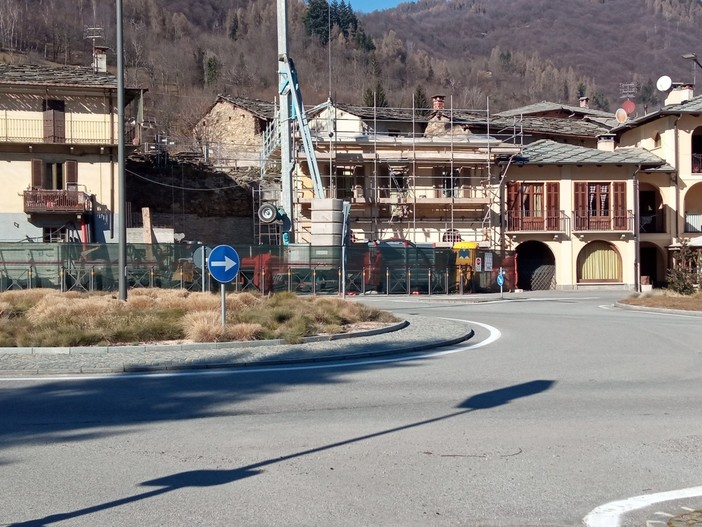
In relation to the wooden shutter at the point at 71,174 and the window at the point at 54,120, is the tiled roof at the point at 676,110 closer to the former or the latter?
the wooden shutter at the point at 71,174

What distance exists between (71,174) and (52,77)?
5.26 meters

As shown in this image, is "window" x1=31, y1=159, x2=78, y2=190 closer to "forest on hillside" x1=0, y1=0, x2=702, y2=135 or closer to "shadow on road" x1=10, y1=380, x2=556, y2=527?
"forest on hillside" x1=0, y1=0, x2=702, y2=135

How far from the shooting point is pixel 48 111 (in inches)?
1609

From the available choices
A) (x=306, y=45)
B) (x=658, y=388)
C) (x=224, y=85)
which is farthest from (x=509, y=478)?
(x=306, y=45)

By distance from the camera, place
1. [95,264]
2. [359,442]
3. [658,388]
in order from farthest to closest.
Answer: [95,264] < [658,388] < [359,442]

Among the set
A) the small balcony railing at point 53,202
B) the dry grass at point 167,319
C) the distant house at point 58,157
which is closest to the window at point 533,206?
the distant house at point 58,157

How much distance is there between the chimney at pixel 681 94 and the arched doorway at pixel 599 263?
12.8 m

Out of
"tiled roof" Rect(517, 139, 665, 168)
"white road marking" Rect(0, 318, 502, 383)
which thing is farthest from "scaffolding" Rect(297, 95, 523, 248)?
"white road marking" Rect(0, 318, 502, 383)

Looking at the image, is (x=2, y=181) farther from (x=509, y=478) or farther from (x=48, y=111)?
(x=509, y=478)

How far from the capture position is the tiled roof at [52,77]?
4088 centimetres

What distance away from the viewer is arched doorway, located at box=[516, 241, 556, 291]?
4744cm

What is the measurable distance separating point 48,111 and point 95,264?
→ 537 inches

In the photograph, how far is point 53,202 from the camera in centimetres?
4006

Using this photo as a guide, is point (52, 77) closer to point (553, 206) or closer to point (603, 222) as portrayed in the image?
point (553, 206)
